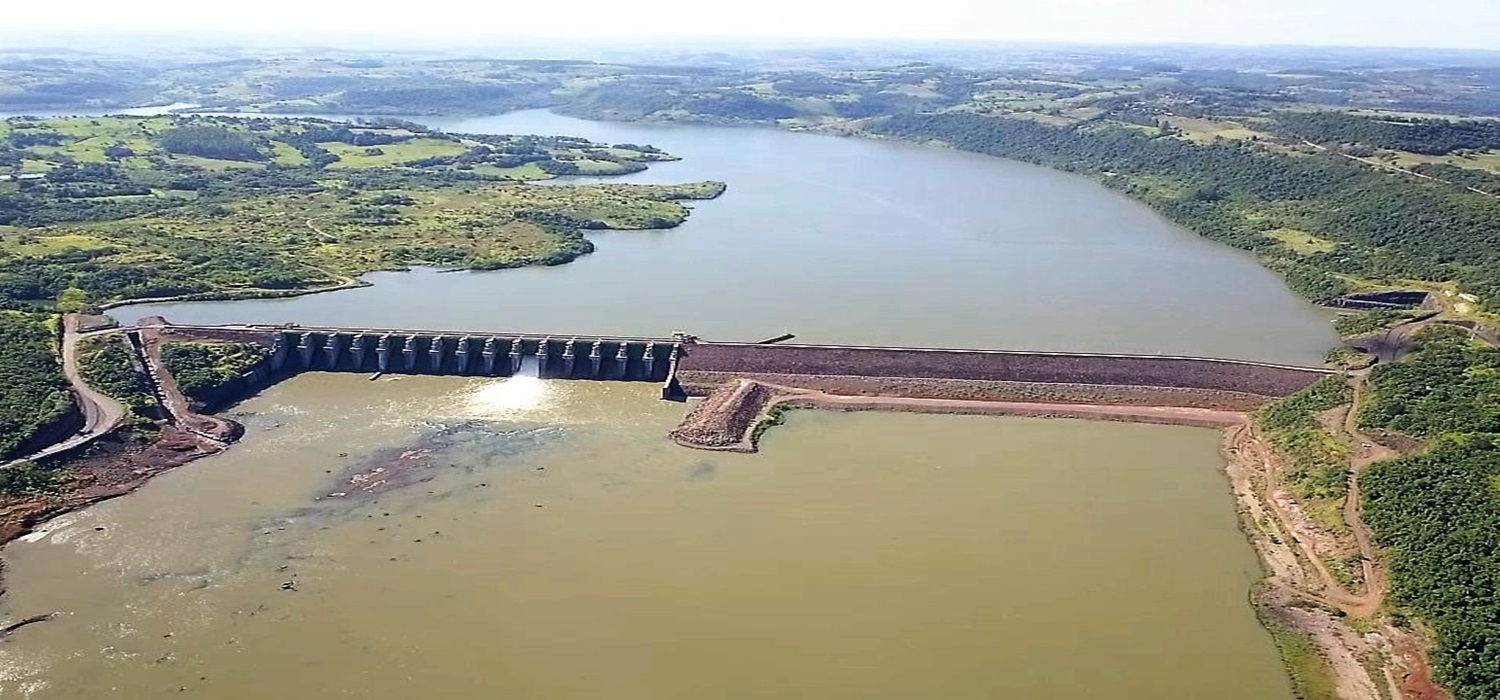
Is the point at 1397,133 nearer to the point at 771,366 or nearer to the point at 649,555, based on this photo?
the point at 771,366

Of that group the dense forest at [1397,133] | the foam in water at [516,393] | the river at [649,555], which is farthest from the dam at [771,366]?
the dense forest at [1397,133]

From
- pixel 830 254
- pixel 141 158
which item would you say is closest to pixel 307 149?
pixel 141 158

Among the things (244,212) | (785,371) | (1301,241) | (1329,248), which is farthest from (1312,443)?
(244,212)

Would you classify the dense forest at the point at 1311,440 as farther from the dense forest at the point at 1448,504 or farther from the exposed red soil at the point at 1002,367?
the exposed red soil at the point at 1002,367

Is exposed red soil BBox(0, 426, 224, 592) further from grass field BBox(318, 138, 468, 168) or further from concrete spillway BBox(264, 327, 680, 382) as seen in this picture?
grass field BBox(318, 138, 468, 168)

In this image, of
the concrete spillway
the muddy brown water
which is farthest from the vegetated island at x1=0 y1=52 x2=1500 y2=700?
the concrete spillway

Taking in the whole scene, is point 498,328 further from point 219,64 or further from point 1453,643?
point 219,64
